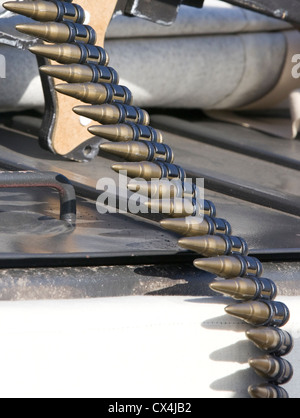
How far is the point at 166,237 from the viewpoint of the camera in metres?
1.35

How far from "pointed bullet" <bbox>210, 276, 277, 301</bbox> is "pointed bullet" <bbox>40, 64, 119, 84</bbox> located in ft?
1.10

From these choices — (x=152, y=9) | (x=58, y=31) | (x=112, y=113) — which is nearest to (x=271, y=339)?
(x=112, y=113)

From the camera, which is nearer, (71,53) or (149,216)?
(71,53)

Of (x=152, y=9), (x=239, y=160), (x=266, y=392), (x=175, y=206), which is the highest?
(x=152, y=9)

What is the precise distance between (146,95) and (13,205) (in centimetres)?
85

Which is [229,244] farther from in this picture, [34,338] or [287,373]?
[34,338]

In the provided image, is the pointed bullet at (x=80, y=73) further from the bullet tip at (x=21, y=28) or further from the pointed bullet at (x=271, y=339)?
the pointed bullet at (x=271, y=339)

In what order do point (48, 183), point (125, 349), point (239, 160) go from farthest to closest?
1. point (239, 160)
2. point (48, 183)
3. point (125, 349)

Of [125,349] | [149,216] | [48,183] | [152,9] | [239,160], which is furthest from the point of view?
[239,160]

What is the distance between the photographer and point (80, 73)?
3.94 feet

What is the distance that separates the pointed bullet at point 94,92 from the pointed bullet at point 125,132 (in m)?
0.05

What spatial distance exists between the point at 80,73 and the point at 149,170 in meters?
0.16

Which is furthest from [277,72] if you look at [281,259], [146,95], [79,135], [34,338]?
[34,338]

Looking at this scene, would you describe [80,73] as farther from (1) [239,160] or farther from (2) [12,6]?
(1) [239,160]
